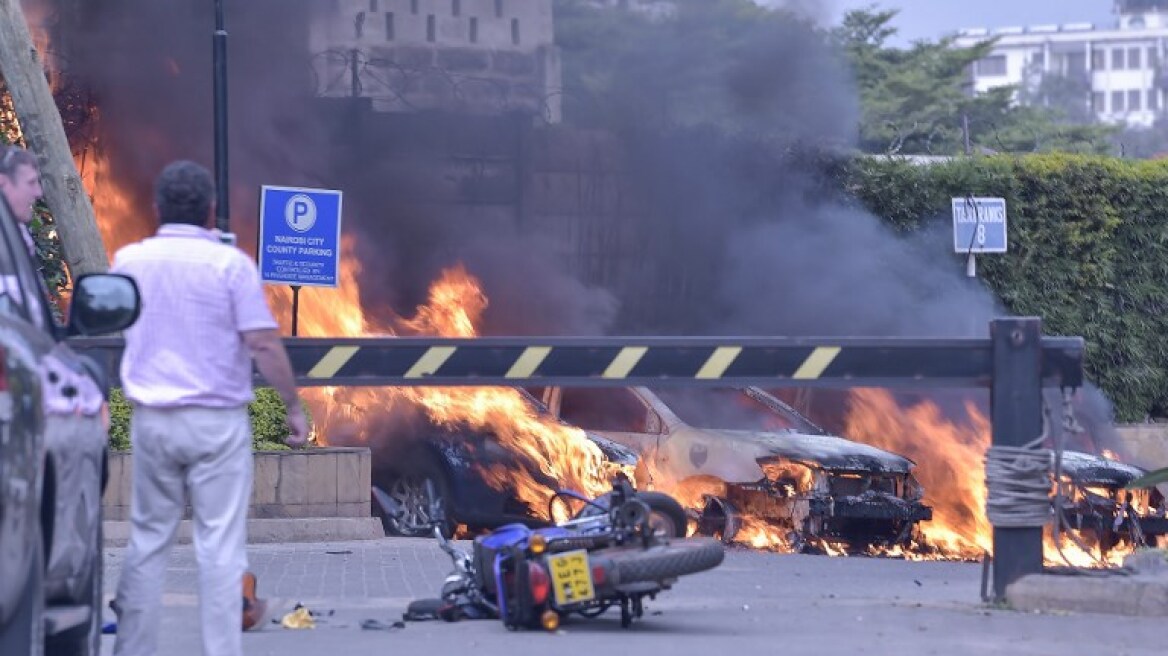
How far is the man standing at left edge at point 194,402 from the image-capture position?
6.48 m

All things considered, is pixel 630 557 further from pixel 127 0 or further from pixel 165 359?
pixel 127 0

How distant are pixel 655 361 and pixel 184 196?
9.50ft

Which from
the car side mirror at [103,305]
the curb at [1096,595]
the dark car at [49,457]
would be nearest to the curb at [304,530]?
the curb at [1096,595]

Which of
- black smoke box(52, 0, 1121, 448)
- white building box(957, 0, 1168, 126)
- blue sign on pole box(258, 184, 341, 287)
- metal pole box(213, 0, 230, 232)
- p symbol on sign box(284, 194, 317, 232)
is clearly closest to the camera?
blue sign on pole box(258, 184, 341, 287)

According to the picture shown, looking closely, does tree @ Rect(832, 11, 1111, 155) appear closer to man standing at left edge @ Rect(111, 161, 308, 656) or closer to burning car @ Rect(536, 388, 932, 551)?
burning car @ Rect(536, 388, 932, 551)

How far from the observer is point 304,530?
43.6 feet

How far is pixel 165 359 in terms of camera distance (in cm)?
653

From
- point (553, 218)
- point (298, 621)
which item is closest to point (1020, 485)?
point (298, 621)

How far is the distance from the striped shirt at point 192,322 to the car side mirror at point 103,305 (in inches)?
24.1

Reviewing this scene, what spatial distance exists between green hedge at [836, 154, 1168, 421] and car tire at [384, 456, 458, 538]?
886 cm

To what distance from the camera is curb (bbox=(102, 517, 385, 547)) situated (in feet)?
43.1

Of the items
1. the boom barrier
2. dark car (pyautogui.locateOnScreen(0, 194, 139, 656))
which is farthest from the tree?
dark car (pyautogui.locateOnScreen(0, 194, 139, 656))

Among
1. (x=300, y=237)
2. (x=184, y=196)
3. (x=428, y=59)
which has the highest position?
(x=428, y=59)

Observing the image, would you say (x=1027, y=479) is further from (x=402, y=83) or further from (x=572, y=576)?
(x=402, y=83)
